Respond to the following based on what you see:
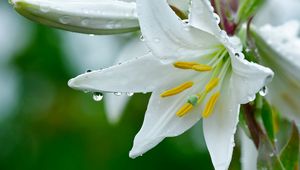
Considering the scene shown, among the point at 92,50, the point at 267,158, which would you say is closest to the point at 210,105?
the point at 267,158

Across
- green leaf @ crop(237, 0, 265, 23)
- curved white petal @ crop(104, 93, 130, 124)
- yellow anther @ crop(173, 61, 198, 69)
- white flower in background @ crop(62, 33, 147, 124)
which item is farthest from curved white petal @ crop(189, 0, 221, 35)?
white flower in background @ crop(62, 33, 147, 124)

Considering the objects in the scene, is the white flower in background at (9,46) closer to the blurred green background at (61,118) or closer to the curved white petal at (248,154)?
the blurred green background at (61,118)

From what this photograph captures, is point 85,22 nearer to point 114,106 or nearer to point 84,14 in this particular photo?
point 84,14

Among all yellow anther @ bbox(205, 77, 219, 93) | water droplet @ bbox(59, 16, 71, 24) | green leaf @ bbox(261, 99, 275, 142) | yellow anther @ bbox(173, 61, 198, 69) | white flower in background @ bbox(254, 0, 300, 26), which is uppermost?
water droplet @ bbox(59, 16, 71, 24)

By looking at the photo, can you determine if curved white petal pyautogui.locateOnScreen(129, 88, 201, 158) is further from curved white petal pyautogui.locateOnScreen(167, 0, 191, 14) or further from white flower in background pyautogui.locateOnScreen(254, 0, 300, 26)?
white flower in background pyautogui.locateOnScreen(254, 0, 300, 26)

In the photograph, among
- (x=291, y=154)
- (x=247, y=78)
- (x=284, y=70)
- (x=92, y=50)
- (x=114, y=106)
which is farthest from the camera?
(x=92, y=50)

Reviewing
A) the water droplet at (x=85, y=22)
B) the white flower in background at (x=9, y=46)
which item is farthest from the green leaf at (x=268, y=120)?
the white flower in background at (x=9, y=46)

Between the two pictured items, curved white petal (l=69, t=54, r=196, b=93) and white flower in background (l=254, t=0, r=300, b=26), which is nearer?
curved white petal (l=69, t=54, r=196, b=93)
